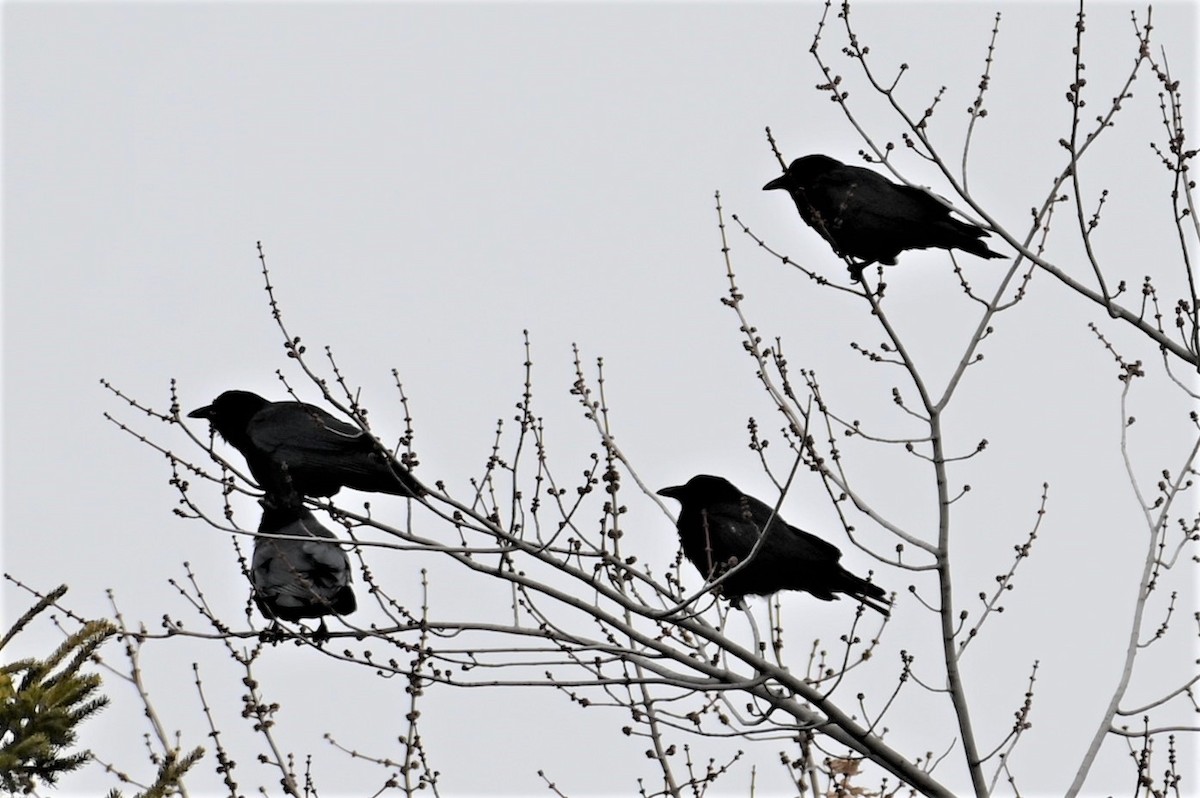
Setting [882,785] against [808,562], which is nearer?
[882,785]

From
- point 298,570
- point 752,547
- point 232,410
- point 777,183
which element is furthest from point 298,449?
point 777,183

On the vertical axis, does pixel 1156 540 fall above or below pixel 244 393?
below

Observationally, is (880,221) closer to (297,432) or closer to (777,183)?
(777,183)

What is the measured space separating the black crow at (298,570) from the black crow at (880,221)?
3312 mm

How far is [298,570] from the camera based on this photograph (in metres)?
7.36

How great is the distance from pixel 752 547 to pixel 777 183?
111 inches

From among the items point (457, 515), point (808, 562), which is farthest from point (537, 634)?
point (808, 562)

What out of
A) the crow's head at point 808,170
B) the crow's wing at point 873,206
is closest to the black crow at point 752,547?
the crow's wing at point 873,206

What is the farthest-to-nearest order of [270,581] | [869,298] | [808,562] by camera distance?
[808,562] < [270,581] < [869,298]

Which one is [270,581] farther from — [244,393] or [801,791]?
[801,791]

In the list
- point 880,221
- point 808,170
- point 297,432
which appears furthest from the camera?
point 808,170

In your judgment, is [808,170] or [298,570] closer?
[298,570]

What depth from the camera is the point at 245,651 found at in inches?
269

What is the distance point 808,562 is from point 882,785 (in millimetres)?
1367
